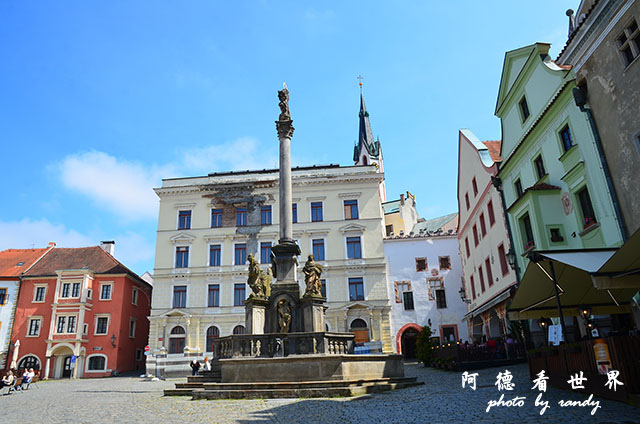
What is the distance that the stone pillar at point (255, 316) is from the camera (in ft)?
51.4

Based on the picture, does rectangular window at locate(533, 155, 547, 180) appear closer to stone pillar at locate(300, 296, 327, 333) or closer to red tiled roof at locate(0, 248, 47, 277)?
stone pillar at locate(300, 296, 327, 333)

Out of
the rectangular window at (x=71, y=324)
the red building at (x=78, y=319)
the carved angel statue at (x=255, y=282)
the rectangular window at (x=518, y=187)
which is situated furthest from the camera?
the rectangular window at (x=71, y=324)

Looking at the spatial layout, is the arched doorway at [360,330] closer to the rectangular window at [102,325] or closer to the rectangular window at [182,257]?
the rectangular window at [182,257]

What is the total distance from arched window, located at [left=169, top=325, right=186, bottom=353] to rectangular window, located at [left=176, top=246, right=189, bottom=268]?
527 cm

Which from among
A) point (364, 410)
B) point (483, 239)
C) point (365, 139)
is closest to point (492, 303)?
point (483, 239)

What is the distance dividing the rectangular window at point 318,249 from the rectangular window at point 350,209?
10.2 feet

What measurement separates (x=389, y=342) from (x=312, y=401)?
2552 centimetres

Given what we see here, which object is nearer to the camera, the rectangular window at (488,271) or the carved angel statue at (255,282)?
the carved angel statue at (255,282)

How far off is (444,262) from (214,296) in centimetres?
1933

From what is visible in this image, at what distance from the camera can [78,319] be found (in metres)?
37.9

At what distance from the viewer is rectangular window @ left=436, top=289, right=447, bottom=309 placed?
38375 millimetres

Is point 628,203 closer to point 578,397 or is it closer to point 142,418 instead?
point 578,397

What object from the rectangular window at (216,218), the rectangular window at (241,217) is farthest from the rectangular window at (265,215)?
the rectangular window at (216,218)

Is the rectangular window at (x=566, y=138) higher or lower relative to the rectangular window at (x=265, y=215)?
lower
